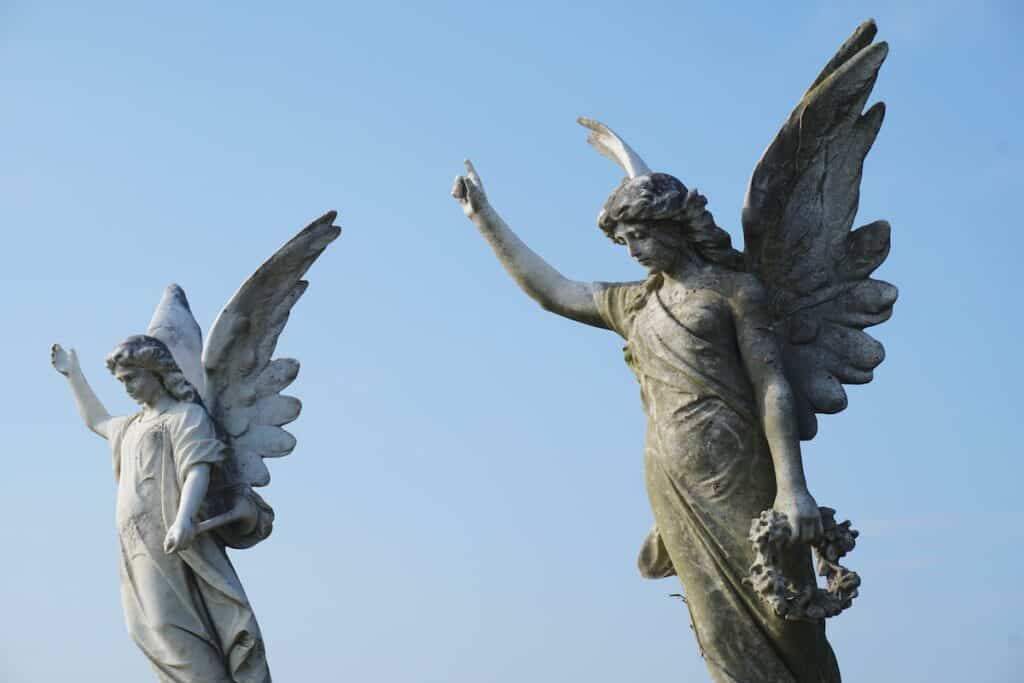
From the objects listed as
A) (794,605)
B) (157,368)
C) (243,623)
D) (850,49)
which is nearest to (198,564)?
(243,623)

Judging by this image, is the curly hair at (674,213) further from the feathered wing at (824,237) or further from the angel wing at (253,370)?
the angel wing at (253,370)

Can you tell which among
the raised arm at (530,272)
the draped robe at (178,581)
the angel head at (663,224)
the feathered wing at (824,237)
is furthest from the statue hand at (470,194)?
the draped robe at (178,581)

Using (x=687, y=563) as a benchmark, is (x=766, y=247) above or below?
above

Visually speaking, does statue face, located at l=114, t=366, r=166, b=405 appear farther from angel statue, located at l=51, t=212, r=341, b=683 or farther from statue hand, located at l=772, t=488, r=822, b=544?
statue hand, located at l=772, t=488, r=822, b=544

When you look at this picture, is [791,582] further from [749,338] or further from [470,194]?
[470,194]

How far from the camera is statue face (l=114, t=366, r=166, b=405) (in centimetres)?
1041

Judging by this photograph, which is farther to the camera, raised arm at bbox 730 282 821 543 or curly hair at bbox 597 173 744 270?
curly hair at bbox 597 173 744 270

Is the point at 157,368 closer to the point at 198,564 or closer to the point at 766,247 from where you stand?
the point at 198,564

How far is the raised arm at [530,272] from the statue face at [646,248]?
0.43 m

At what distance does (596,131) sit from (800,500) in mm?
2712

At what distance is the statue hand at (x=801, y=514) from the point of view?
815 centimetres

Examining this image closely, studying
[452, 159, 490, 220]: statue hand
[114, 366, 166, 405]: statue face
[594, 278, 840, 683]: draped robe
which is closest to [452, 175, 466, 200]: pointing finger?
[452, 159, 490, 220]: statue hand

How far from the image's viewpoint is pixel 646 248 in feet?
28.4

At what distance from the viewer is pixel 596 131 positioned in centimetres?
1000
